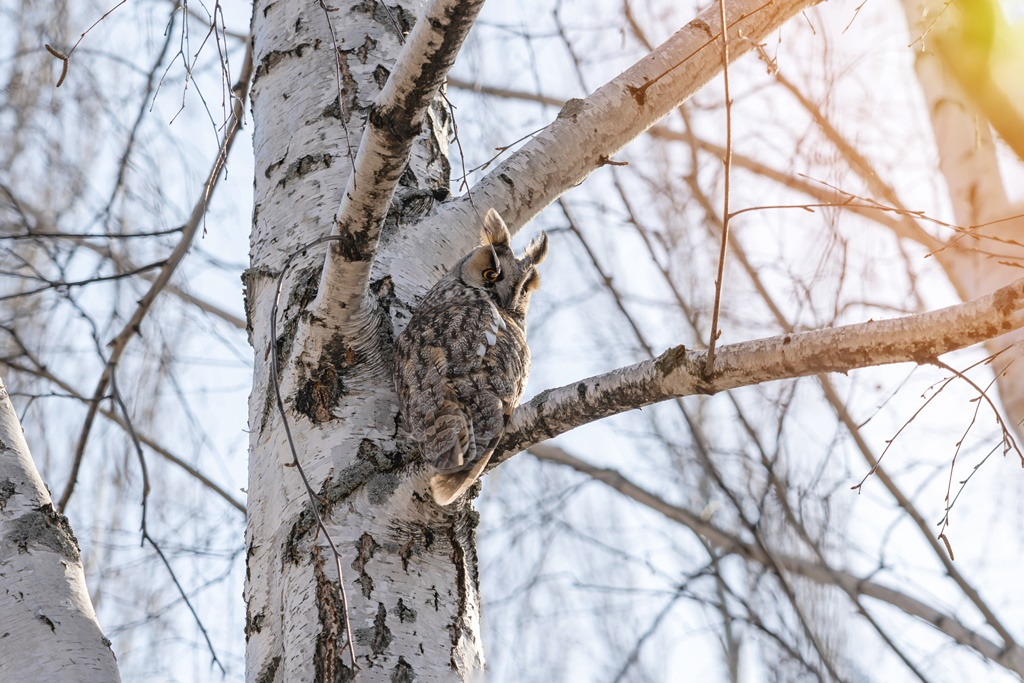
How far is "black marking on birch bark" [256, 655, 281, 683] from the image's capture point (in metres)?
1.73

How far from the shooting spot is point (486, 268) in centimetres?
286

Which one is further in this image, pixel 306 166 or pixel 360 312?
pixel 306 166

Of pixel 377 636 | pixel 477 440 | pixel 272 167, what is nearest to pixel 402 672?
pixel 377 636

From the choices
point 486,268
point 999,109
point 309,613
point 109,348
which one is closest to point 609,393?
point 309,613

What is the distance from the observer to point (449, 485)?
187 cm

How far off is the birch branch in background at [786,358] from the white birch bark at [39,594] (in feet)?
2.90

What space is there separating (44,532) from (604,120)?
152 centimetres

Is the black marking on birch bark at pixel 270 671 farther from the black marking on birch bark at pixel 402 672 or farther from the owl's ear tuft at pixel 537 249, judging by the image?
the owl's ear tuft at pixel 537 249

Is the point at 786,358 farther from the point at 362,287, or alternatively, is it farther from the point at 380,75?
the point at 380,75

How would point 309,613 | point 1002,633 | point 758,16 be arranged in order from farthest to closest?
1. point 1002,633
2. point 758,16
3. point 309,613

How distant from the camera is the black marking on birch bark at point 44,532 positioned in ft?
5.73

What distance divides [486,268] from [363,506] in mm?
1172

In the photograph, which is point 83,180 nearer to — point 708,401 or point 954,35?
point 708,401

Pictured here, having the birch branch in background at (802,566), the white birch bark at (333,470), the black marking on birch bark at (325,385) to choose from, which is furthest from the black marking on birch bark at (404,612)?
the birch branch in background at (802,566)
